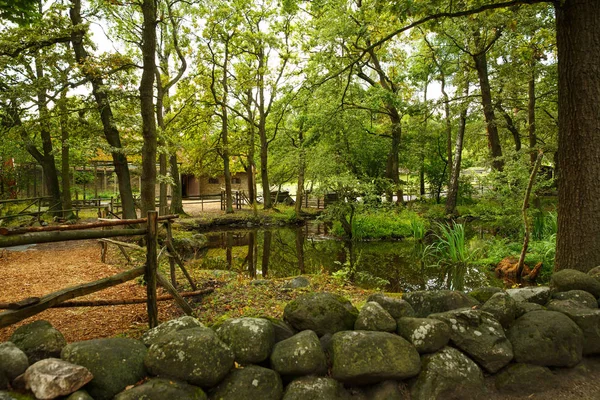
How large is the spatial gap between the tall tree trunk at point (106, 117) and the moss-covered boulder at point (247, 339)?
8.69 m

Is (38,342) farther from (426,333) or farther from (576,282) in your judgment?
(576,282)

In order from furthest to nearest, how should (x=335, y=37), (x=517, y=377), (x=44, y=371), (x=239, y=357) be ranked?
(x=335, y=37)
(x=517, y=377)
(x=239, y=357)
(x=44, y=371)

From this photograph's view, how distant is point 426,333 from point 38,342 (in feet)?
8.21

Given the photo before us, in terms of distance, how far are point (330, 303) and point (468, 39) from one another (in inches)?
521

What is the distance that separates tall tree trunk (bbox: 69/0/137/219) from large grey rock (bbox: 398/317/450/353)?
9.26 m

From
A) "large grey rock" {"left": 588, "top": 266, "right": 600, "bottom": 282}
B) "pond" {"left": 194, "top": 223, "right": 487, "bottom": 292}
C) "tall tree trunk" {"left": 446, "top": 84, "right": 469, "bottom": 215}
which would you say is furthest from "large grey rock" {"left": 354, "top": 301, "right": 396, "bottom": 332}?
"tall tree trunk" {"left": 446, "top": 84, "right": 469, "bottom": 215}

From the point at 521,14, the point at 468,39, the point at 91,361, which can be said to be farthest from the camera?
the point at 468,39

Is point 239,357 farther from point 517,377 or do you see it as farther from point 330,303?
point 517,377

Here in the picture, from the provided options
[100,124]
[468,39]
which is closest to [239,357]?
[100,124]

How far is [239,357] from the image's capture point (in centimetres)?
229

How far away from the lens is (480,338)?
265 cm

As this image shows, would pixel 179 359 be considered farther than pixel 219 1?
No

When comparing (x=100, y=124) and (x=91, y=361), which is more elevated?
(x=100, y=124)

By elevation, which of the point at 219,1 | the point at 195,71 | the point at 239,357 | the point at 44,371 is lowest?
the point at 239,357
